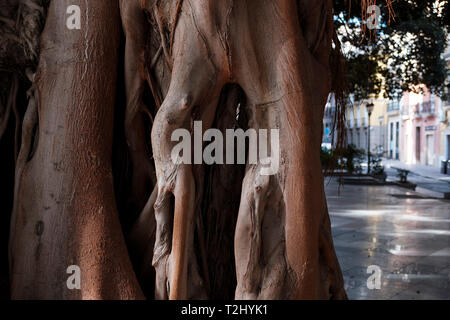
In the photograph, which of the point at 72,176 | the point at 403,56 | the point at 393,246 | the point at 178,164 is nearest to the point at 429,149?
the point at 403,56

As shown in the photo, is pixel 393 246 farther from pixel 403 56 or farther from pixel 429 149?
pixel 429 149

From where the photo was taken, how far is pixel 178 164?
9.00 feet

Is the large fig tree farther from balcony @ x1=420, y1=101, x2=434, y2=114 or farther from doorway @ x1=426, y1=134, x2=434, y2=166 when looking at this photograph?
balcony @ x1=420, y1=101, x2=434, y2=114

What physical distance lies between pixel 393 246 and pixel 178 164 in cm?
498

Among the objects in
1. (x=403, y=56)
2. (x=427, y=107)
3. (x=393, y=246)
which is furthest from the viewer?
(x=427, y=107)

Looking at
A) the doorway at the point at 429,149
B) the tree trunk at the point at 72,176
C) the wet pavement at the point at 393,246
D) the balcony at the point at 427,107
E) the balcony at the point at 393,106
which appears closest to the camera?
Result: the tree trunk at the point at 72,176

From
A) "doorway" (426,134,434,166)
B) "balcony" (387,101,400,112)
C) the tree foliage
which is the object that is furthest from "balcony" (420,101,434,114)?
the tree foliage

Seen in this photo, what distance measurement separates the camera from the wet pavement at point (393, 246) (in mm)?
4762

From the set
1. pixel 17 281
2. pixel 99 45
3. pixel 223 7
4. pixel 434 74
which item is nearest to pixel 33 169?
pixel 17 281

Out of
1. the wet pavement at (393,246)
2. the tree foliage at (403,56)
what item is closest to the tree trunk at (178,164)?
the wet pavement at (393,246)

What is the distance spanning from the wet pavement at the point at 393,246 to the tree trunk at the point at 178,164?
1966 millimetres

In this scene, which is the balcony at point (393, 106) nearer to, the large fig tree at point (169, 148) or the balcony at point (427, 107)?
the balcony at point (427, 107)

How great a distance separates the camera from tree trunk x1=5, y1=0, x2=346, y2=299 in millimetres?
2719

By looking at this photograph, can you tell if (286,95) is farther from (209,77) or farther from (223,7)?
(223,7)
